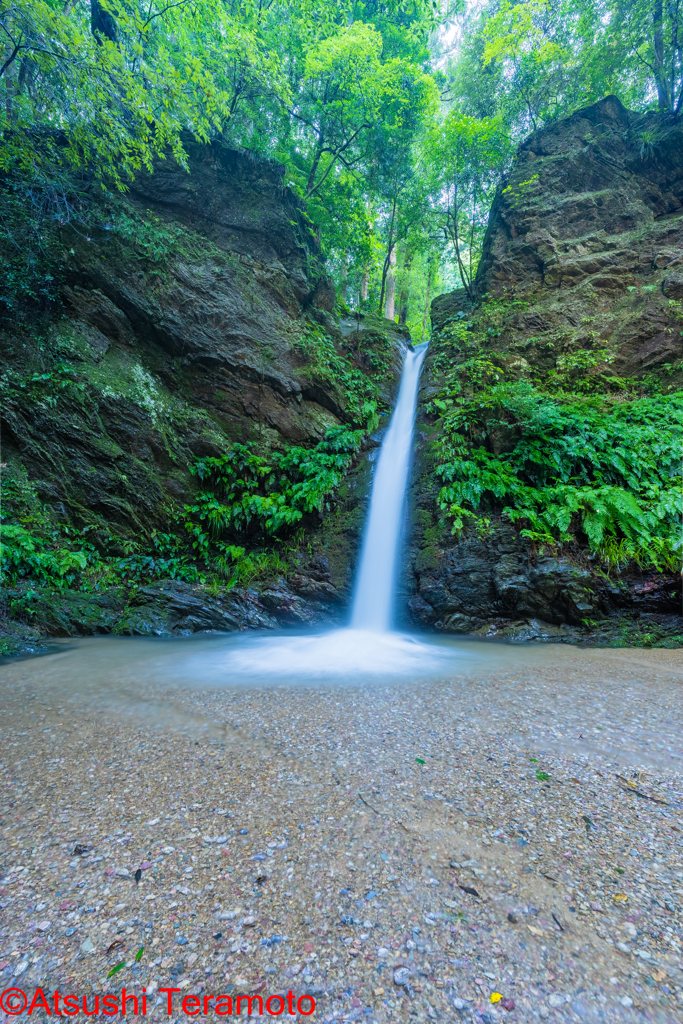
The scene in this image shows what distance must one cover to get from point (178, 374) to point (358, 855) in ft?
27.4

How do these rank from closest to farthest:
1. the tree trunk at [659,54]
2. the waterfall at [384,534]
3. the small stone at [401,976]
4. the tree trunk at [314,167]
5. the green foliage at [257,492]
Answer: the small stone at [401,976] < the waterfall at [384,534] < the green foliage at [257,492] < the tree trunk at [659,54] < the tree trunk at [314,167]

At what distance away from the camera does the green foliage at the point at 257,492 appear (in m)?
7.26

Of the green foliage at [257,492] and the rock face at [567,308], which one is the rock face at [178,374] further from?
the rock face at [567,308]

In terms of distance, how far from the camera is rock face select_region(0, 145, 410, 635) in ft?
21.2

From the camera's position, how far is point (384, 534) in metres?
6.95

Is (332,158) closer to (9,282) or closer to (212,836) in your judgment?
(9,282)

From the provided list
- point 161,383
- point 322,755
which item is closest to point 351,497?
point 161,383

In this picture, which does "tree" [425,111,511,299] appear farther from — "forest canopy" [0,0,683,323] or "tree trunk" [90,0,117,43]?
"tree trunk" [90,0,117,43]

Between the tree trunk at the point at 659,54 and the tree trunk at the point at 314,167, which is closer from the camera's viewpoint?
the tree trunk at the point at 659,54

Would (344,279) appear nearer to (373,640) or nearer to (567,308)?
(567,308)

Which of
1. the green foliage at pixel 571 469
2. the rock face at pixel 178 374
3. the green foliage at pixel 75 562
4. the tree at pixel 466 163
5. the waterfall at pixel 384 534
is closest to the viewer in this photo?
the green foliage at pixel 571 469

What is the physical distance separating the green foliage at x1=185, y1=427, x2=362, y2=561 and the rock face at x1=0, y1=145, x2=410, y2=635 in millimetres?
298

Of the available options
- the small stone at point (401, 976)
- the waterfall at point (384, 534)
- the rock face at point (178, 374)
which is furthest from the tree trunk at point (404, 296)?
the small stone at point (401, 976)

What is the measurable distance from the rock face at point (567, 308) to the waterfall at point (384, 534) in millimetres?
337
